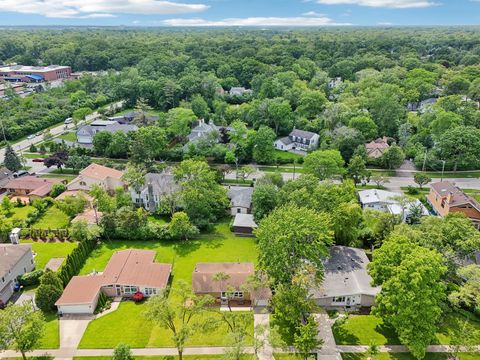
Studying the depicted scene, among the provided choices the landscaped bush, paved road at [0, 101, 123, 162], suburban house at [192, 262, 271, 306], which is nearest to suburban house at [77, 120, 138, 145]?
paved road at [0, 101, 123, 162]

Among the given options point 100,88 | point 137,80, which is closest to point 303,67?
point 137,80

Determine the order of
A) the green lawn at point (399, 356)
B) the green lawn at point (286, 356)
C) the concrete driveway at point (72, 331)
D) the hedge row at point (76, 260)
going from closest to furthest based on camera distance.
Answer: the green lawn at point (399, 356), the green lawn at point (286, 356), the concrete driveway at point (72, 331), the hedge row at point (76, 260)

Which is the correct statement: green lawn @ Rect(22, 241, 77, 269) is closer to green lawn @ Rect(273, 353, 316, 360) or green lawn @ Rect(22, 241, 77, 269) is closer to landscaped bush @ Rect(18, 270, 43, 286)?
landscaped bush @ Rect(18, 270, 43, 286)

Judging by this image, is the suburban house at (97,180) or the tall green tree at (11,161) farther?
the tall green tree at (11,161)

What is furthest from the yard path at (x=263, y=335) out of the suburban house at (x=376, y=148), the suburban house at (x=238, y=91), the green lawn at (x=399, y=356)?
the suburban house at (x=238, y=91)

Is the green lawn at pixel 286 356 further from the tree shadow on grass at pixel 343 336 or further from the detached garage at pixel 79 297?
the detached garage at pixel 79 297

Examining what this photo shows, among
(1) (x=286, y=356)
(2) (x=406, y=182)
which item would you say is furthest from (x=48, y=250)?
(2) (x=406, y=182)
